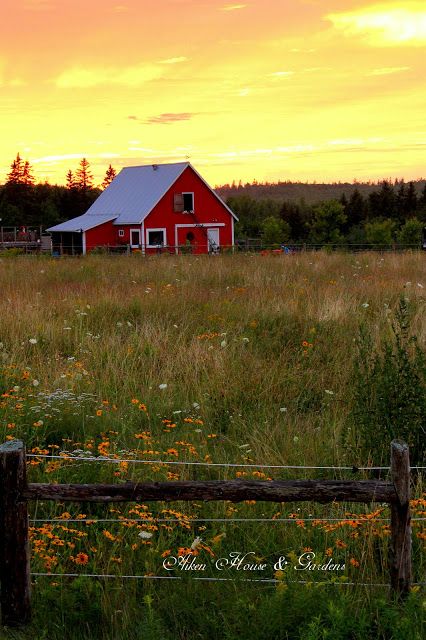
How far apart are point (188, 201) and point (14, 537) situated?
43.8m

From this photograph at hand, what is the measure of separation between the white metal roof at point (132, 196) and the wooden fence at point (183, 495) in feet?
136

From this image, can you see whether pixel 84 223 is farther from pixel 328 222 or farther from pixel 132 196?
pixel 328 222

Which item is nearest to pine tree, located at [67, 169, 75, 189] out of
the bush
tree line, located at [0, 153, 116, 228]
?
tree line, located at [0, 153, 116, 228]

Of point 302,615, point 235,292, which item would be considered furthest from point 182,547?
point 235,292

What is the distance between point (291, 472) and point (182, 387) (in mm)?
2354

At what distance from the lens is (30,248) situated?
5134 cm

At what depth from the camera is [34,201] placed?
81.2 meters

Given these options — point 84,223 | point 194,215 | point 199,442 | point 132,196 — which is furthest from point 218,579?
point 132,196

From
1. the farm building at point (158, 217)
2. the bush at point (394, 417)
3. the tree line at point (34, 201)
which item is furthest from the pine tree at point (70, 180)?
the bush at point (394, 417)

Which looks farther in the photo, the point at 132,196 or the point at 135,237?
the point at 132,196

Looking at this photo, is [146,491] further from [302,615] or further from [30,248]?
[30,248]

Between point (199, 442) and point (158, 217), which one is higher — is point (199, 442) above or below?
below

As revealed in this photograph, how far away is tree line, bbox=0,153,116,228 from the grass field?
59.0 meters

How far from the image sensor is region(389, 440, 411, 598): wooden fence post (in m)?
4.43
